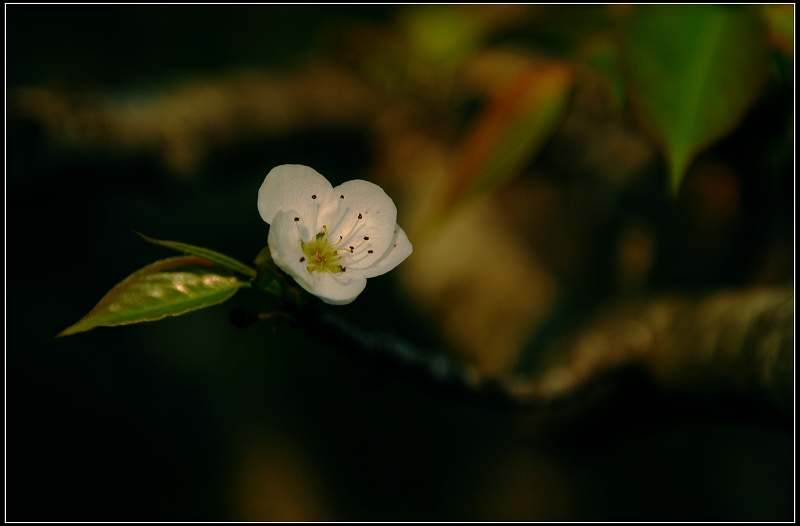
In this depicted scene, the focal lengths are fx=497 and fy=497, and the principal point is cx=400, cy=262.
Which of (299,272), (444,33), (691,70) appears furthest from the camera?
(444,33)

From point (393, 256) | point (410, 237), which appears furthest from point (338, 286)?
point (410, 237)

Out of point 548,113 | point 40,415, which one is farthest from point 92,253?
point 548,113

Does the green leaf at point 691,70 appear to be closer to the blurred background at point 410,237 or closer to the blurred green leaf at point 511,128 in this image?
the blurred background at point 410,237

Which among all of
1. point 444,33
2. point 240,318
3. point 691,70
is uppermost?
point 444,33

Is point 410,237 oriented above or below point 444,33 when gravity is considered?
below

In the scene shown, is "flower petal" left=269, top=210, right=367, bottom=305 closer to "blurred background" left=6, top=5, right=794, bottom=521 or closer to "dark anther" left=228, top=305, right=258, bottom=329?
"dark anther" left=228, top=305, right=258, bottom=329

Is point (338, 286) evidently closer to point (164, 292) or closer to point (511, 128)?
point (164, 292)

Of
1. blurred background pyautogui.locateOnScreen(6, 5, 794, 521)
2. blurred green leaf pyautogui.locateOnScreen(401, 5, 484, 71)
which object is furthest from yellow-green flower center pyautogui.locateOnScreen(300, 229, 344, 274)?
blurred green leaf pyautogui.locateOnScreen(401, 5, 484, 71)
